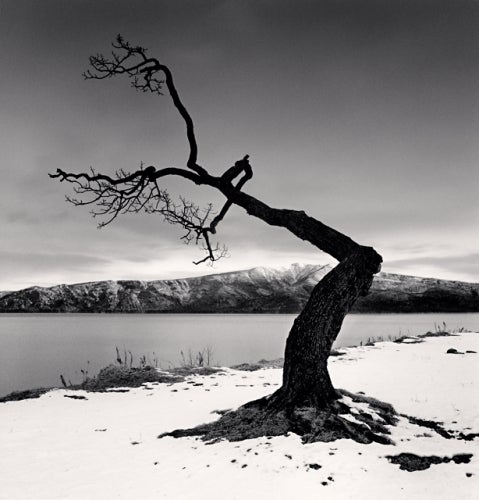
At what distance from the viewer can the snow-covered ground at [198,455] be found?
16.4 ft

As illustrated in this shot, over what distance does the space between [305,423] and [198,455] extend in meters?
1.88

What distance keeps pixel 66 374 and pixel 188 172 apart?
23255 mm

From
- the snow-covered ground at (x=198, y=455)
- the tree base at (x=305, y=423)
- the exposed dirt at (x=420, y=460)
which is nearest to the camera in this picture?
the snow-covered ground at (x=198, y=455)

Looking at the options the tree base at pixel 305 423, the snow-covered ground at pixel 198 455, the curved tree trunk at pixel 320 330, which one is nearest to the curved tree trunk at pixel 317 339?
the curved tree trunk at pixel 320 330

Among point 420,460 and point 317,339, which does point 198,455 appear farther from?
point 420,460

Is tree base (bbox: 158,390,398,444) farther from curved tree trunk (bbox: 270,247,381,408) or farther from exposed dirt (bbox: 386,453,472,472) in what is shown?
exposed dirt (bbox: 386,453,472,472)

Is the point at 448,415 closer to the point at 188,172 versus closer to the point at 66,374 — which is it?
the point at 188,172

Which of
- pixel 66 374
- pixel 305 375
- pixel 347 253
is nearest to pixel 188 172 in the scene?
pixel 347 253

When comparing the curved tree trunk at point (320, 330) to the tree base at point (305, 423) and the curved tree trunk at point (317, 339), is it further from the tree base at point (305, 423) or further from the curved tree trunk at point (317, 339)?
the tree base at point (305, 423)

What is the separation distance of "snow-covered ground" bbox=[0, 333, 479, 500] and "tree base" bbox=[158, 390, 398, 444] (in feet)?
0.89

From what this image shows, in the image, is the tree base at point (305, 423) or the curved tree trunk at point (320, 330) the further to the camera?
the curved tree trunk at point (320, 330)

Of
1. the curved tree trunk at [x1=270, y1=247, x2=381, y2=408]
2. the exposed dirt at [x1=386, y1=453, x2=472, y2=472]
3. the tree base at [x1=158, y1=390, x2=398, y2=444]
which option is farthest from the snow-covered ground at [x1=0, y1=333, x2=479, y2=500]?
the curved tree trunk at [x1=270, y1=247, x2=381, y2=408]

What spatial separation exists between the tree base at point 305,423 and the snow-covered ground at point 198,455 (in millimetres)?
272

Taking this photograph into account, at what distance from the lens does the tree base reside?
21.7 ft
